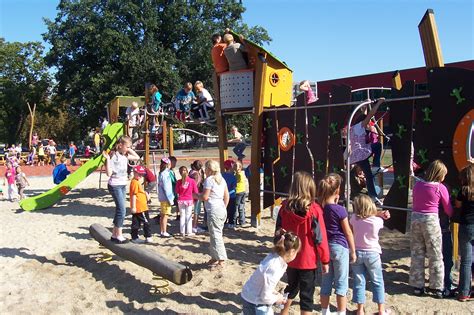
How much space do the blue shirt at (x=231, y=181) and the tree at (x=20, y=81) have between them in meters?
47.8

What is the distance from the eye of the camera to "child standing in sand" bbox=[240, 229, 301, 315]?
3.99 m

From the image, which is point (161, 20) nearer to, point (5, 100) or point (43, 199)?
point (5, 100)

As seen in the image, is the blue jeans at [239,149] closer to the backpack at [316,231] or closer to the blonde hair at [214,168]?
the blonde hair at [214,168]

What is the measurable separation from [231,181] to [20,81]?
50.4m

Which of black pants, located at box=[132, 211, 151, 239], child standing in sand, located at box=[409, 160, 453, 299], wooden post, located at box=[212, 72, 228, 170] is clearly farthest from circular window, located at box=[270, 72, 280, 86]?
child standing in sand, located at box=[409, 160, 453, 299]

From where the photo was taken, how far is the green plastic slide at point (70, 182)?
13312 mm

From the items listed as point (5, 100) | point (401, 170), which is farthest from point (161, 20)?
point (401, 170)

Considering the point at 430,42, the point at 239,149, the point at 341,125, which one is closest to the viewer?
the point at 430,42

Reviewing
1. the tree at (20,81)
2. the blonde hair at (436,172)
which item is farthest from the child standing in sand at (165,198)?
the tree at (20,81)

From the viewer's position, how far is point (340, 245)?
4.80 m

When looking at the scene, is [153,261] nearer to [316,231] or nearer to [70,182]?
[316,231]

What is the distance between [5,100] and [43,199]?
43.7 m

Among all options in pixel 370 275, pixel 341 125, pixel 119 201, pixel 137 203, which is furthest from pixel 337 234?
pixel 137 203

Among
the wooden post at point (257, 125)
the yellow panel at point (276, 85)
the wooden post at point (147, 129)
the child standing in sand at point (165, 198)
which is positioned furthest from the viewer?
the wooden post at point (147, 129)
